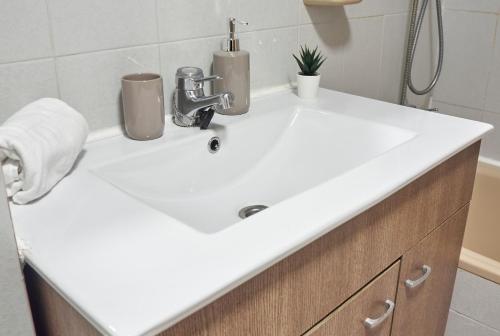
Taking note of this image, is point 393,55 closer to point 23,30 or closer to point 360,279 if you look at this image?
point 360,279

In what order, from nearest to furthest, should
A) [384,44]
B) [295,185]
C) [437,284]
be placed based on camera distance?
[295,185] < [437,284] < [384,44]

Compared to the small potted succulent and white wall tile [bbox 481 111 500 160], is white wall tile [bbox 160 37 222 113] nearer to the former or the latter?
the small potted succulent

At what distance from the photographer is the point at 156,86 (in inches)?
35.6

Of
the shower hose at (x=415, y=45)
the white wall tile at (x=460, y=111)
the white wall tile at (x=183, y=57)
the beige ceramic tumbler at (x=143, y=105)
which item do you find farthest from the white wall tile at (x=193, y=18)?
the white wall tile at (x=460, y=111)

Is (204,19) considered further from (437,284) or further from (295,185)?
(437,284)

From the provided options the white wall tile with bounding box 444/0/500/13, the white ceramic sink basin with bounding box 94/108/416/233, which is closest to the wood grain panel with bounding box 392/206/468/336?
the white ceramic sink basin with bounding box 94/108/416/233

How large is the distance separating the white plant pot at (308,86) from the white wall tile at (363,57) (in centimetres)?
31

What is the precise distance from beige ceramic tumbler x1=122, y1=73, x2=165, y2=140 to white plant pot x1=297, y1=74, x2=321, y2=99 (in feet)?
1.33

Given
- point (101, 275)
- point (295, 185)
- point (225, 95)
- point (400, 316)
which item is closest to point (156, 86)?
point (225, 95)

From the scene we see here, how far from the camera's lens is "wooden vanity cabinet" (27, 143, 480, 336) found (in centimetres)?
62

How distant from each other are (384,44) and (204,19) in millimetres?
773

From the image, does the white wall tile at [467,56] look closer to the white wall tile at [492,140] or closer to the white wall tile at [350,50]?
the white wall tile at [492,140]

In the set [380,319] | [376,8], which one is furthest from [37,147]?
[376,8]

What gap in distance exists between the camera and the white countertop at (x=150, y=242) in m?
0.52
